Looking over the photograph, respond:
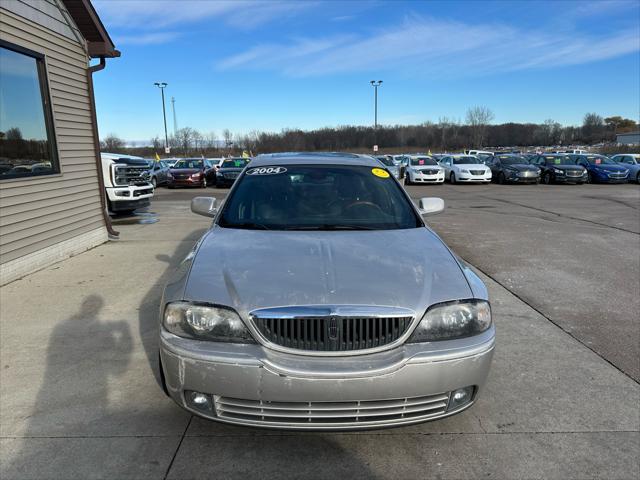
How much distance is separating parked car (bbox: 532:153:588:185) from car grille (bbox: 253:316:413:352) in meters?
24.7

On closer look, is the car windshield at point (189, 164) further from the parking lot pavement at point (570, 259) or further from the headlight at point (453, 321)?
the headlight at point (453, 321)

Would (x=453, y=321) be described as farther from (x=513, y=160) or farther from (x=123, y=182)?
(x=513, y=160)

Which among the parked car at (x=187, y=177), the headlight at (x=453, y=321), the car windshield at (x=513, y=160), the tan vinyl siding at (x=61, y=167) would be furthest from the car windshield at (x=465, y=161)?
the headlight at (x=453, y=321)

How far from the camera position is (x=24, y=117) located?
254 inches

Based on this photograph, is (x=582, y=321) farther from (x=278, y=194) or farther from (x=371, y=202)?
(x=278, y=194)

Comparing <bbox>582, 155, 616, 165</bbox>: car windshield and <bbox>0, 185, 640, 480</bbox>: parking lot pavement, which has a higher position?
<bbox>582, 155, 616, 165</bbox>: car windshield

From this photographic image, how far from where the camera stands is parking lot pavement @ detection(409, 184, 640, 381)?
433 centimetres

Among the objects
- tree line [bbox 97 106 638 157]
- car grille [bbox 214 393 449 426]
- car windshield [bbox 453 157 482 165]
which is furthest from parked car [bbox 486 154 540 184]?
tree line [bbox 97 106 638 157]

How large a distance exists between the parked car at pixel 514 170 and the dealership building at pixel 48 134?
20.4 meters

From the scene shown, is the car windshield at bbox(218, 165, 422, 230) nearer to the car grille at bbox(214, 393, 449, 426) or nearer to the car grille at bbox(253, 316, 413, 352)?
the car grille at bbox(253, 316, 413, 352)

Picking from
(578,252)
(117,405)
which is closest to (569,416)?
(117,405)

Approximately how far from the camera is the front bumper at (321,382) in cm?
217

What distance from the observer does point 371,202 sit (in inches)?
146

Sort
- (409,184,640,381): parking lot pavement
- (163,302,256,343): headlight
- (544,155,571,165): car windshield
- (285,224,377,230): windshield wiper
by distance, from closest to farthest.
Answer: (163,302,256,343): headlight < (285,224,377,230): windshield wiper < (409,184,640,381): parking lot pavement < (544,155,571,165): car windshield
